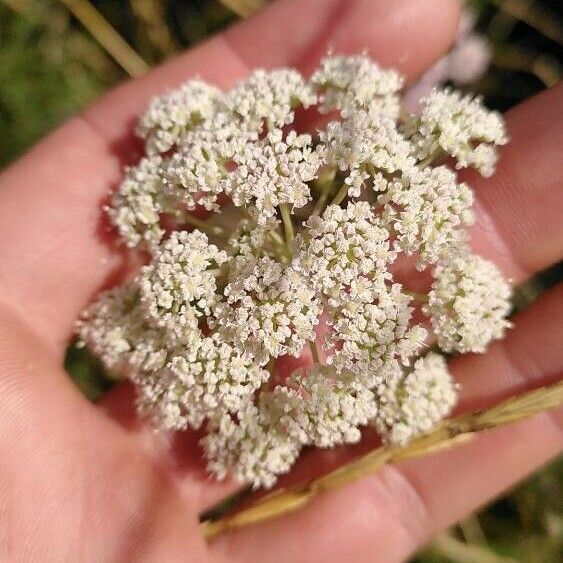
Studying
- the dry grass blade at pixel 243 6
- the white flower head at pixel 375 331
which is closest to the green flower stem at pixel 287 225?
the white flower head at pixel 375 331

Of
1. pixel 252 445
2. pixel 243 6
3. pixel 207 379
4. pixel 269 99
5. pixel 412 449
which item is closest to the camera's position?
pixel 207 379

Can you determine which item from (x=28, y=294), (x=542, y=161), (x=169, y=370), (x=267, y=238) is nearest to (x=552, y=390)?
(x=542, y=161)

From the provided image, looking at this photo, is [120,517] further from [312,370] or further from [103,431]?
[312,370]

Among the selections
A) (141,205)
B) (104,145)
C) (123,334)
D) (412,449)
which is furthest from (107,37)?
(412,449)

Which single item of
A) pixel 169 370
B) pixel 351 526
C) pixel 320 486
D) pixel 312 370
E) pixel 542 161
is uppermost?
pixel 542 161

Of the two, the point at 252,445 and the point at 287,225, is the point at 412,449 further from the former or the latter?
the point at 287,225
